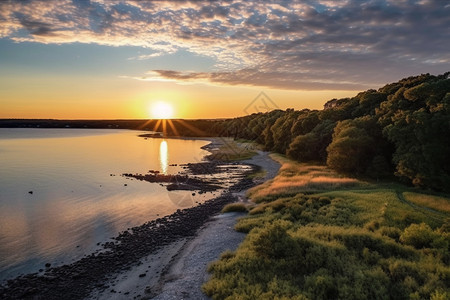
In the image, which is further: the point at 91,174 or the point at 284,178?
the point at 91,174

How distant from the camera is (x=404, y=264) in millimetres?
18781

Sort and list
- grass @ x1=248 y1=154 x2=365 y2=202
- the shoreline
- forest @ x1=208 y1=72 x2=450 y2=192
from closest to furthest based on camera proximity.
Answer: the shoreline, forest @ x1=208 y1=72 x2=450 y2=192, grass @ x1=248 y1=154 x2=365 y2=202

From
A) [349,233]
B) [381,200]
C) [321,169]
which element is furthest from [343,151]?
[349,233]

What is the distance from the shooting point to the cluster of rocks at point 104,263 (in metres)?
21.5

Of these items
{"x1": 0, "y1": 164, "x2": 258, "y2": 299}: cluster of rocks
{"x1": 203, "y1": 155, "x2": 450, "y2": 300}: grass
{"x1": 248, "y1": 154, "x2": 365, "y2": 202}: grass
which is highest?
{"x1": 203, "y1": 155, "x2": 450, "y2": 300}: grass

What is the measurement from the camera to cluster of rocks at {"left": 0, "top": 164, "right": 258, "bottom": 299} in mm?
21547

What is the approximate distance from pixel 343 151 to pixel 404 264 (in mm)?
36291

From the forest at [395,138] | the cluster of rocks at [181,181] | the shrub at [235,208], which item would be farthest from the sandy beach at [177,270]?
the forest at [395,138]

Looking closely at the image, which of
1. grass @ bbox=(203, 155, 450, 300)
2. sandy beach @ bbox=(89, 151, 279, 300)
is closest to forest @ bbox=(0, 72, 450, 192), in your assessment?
grass @ bbox=(203, 155, 450, 300)

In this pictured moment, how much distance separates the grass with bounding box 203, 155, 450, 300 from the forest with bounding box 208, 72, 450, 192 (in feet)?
26.3

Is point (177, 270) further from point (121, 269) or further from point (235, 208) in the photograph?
point (235, 208)

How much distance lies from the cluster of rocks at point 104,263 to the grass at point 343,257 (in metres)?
7.70

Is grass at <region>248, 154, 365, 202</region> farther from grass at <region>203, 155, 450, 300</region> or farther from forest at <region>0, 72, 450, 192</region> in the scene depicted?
grass at <region>203, 155, 450, 300</region>

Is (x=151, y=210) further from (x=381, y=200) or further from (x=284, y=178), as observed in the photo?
(x=381, y=200)
